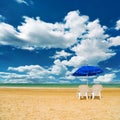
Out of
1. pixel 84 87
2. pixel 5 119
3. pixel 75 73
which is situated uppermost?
pixel 75 73

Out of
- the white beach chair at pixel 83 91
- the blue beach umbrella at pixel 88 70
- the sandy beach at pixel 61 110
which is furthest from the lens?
the blue beach umbrella at pixel 88 70

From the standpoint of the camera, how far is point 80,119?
24.7 feet

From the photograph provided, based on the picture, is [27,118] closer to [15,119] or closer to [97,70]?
[15,119]

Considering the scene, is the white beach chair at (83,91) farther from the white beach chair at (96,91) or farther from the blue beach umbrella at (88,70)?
the blue beach umbrella at (88,70)

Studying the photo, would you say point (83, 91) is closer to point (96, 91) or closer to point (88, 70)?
point (96, 91)

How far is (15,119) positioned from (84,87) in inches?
337

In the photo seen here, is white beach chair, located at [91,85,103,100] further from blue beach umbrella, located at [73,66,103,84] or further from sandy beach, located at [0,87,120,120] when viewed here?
sandy beach, located at [0,87,120,120]

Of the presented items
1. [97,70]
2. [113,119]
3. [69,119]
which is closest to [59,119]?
[69,119]

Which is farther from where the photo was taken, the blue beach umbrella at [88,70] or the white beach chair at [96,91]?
the blue beach umbrella at [88,70]

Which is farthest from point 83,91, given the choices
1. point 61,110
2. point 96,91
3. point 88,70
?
point 61,110

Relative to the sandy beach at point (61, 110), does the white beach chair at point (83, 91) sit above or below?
above

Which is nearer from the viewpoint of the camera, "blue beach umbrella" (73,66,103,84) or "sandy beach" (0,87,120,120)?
"sandy beach" (0,87,120,120)

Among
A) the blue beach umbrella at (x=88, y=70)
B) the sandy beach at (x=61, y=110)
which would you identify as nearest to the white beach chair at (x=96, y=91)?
the blue beach umbrella at (x=88, y=70)

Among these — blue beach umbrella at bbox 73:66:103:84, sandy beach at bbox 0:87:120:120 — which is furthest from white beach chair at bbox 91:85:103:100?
sandy beach at bbox 0:87:120:120
